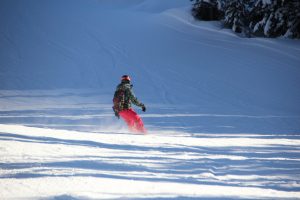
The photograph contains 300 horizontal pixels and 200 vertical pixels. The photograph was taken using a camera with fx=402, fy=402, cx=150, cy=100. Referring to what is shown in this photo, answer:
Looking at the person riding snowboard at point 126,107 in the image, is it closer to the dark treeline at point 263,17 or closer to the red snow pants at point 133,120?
the red snow pants at point 133,120

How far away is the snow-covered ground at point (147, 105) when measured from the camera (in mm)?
4902

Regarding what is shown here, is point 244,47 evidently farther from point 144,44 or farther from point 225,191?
point 225,191

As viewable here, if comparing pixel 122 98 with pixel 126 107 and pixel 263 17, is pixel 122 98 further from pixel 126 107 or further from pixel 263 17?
pixel 263 17

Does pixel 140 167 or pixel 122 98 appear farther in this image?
pixel 122 98

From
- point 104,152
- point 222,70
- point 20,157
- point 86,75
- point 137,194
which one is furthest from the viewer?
point 222,70

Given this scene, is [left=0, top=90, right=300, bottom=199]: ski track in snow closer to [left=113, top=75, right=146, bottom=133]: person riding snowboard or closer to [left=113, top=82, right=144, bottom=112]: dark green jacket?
[left=113, top=75, right=146, bottom=133]: person riding snowboard

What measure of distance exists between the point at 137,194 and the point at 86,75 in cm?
1525

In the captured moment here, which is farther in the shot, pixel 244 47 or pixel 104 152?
pixel 244 47

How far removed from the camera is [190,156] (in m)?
6.37

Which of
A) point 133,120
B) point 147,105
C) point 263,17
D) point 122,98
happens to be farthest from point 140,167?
point 263,17

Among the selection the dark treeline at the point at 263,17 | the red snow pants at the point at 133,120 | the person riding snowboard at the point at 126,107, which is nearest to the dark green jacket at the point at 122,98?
the person riding snowboard at the point at 126,107

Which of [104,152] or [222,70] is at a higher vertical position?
[104,152]

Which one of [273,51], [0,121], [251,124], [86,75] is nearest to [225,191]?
[251,124]

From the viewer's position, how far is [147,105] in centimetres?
1463
